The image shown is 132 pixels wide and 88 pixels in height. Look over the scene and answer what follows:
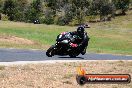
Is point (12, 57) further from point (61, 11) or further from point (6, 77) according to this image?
point (61, 11)

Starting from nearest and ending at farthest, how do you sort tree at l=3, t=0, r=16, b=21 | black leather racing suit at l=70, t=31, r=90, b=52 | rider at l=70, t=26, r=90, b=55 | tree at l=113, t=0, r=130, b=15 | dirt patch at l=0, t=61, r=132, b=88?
dirt patch at l=0, t=61, r=132, b=88 → rider at l=70, t=26, r=90, b=55 → black leather racing suit at l=70, t=31, r=90, b=52 → tree at l=3, t=0, r=16, b=21 → tree at l=113, t=0, r=130, b=15

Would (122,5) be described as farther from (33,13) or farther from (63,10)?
(33,13)

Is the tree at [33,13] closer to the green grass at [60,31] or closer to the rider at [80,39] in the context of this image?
the green grass at [60,31]

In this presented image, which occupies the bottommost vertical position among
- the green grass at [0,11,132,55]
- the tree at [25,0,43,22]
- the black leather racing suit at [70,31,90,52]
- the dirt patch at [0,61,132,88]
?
the tree at [25,0,43,22]

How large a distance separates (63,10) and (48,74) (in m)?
110

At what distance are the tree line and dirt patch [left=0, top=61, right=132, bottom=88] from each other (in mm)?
88418

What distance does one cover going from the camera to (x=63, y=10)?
12619 cm

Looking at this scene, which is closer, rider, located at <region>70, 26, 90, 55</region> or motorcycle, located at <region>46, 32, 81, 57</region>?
motorcycle, located at <region>46, 32, 81, 57</region>

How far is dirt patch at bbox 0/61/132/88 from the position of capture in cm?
1499

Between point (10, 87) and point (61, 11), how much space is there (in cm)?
11523

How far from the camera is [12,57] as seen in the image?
2134 centimetres

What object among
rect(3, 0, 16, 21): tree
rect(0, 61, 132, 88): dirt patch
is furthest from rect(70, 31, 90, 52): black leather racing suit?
rect(3, 0, 16, 21): tree

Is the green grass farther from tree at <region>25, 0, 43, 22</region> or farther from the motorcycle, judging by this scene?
tree at <region>25, 0, 43, 22</region>

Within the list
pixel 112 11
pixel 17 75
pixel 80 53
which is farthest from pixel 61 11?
pixel 17 75
